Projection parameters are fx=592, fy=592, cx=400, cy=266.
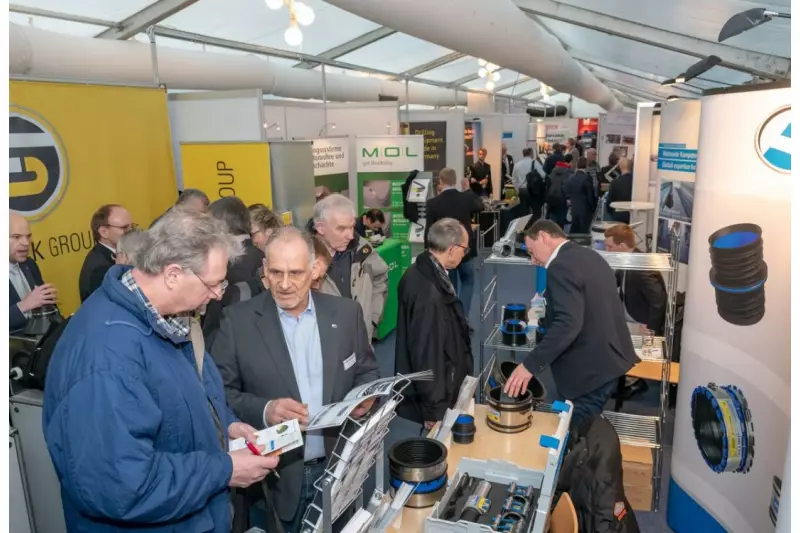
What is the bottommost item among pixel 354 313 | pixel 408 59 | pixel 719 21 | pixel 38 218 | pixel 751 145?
pixel 354 313

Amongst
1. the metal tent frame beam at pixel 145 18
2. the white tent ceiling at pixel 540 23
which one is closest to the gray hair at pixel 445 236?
the white tent ceiling at pixel 540 23

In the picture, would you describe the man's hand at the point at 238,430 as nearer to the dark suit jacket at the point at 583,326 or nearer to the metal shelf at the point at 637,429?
the dark suit jacket at the point at 583,326

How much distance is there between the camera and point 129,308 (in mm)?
1428

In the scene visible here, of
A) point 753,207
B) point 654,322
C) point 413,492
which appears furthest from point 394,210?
point 413,492

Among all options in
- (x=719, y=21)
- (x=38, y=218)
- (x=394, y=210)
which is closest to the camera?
(x=38, y=218)

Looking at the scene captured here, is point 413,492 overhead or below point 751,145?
below

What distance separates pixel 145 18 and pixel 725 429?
20.8ft

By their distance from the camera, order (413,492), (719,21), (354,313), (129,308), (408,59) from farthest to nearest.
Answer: (408,59) → (719,21) → (354,313) → (413,492) → (129,308)

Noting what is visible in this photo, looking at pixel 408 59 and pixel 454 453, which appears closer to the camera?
pixel 454 453

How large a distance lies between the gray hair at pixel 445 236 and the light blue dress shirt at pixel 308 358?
2.74 ft

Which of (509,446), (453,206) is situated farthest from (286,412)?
(453,206)

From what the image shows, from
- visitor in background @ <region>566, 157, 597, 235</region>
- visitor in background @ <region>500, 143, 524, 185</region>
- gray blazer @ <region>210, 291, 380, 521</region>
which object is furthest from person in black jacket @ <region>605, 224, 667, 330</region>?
visitor in background @ <region>500, 143, 524, 185</region>

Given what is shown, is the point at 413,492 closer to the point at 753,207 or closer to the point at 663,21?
the point at 753,207

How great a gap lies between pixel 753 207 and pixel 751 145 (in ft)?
0.83
